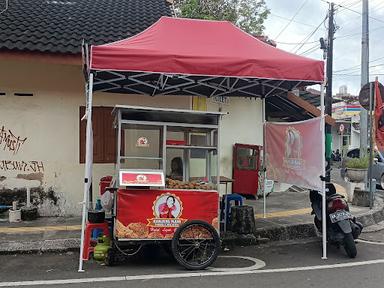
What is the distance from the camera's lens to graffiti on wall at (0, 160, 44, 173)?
9047 mm

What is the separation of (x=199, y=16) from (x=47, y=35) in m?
11.2

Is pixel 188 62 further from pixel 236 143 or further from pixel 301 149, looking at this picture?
pixel 236 143

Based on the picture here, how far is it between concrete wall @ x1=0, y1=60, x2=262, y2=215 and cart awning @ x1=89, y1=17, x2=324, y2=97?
66.4 inches

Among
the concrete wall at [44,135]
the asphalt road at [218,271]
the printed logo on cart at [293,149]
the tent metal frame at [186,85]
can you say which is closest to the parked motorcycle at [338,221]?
the asphalt road at [218,271]

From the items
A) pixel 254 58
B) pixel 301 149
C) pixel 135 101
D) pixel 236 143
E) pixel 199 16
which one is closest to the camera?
pixel 254 58

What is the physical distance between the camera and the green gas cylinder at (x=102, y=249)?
6.24m

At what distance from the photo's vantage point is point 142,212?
6062mm

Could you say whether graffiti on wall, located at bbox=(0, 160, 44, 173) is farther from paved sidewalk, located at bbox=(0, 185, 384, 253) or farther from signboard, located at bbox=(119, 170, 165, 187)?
signboard, located at bbox=(119, 170, 165, 187)

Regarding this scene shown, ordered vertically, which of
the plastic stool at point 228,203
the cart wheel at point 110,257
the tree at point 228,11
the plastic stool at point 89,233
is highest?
the tree at point 228,11

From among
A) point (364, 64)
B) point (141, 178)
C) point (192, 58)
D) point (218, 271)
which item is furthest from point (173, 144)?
point (364, 64)

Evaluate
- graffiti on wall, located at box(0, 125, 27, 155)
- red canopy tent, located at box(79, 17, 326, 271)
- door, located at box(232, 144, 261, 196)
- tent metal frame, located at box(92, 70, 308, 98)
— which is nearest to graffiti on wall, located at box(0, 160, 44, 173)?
graffiti on wall, located at box(0, 125, 27, 155)

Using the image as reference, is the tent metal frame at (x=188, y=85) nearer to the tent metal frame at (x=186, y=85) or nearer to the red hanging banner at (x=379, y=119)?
the tent metal frame at (x=186, y=85)

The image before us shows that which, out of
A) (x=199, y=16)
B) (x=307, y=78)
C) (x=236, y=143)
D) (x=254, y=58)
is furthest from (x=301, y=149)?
(x=199, y=16)

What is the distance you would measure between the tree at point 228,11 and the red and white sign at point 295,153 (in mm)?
10773
